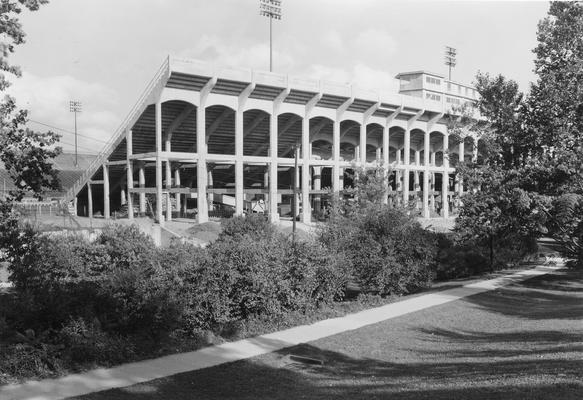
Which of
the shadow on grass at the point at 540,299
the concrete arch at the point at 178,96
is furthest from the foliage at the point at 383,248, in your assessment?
the concrete arch at the point at 178,96

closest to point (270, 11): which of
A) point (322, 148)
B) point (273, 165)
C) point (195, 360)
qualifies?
point (322, 148)

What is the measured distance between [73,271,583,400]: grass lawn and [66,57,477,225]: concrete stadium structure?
22.2 meters

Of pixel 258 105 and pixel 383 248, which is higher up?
pixel 258 105

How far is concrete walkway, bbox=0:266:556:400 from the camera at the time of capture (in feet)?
28.0

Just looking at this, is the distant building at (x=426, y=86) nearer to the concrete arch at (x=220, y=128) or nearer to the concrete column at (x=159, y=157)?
the concrete arch at (x=220, y=128)

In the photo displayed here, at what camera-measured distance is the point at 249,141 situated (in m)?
56.3

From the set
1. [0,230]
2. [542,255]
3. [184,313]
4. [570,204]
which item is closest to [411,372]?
[184,313]

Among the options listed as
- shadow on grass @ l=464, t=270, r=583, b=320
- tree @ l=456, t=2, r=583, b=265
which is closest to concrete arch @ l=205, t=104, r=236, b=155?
tree @ l=456, t=2, r=583, b=265

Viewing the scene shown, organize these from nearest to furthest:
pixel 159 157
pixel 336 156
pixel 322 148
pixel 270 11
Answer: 1. pixel 159 157
2. pixel 336 156
3. pixel 322 148
4. pixel 270 11

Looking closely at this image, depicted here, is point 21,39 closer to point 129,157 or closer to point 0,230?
point 0,230

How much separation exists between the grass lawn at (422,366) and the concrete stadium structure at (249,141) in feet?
72.7

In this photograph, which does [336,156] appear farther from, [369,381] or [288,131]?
[369,381]

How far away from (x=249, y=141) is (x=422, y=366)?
4766 centimetres

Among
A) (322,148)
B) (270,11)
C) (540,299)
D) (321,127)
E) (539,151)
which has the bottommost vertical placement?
(540,299)
